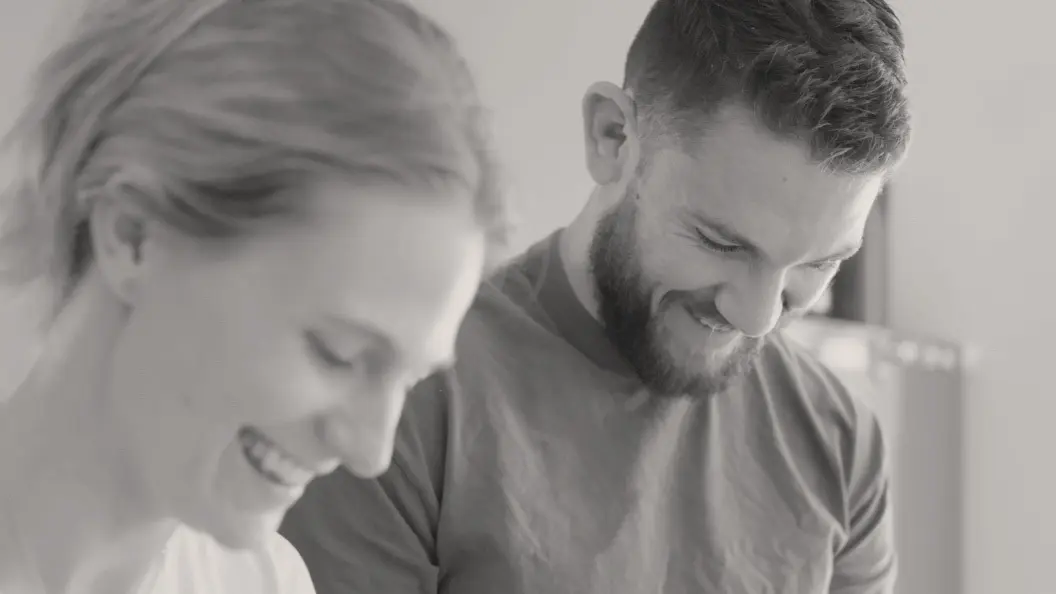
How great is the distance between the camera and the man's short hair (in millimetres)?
950

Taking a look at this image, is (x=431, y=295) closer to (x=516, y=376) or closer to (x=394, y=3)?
(x=394, y=3)

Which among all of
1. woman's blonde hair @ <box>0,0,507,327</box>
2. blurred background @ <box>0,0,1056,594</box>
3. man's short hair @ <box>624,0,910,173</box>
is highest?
man's short hair @ <box>624,0,910,173</box>

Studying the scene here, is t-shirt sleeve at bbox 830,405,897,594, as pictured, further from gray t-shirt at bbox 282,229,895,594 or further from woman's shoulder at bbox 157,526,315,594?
woman's shoulder at bbox 157,526,315,594

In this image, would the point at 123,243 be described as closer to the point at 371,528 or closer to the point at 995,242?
the point at 371,528

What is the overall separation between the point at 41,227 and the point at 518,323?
0.54m

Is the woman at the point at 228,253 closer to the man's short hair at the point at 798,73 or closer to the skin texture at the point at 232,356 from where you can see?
the skin texture at the point at 232,356

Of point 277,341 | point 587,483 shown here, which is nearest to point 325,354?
point 277,341

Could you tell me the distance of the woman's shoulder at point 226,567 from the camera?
0.72 meters

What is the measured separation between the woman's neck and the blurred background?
64.7 inches

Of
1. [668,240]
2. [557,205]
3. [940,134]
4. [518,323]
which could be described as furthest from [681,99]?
[940,134]

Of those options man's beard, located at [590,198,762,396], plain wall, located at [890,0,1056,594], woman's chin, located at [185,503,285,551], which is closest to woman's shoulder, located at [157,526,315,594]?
woman's chin, located at [185,503,285,551]

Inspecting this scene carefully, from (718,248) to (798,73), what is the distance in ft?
0.52

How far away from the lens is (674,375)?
1092 mm

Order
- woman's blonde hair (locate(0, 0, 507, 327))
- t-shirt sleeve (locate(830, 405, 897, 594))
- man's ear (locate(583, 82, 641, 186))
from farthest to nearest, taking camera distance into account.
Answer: t-shirt sleeve (locate(830, 405, 897, 594))
man's ear (locate(583, 82, 641, 186))
woman's blonde hair (locate(0, 0, 507, 327))
